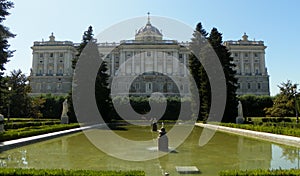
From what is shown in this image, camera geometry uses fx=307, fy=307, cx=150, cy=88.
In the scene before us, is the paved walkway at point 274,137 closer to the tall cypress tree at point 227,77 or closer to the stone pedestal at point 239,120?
the stone pedestal at point 239,120

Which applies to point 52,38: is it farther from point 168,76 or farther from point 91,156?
point 91,156

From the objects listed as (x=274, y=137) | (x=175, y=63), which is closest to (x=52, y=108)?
(x=274, y=137)

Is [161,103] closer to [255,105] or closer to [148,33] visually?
[255,105]

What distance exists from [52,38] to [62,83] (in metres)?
13.6

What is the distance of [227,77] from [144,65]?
4175cm

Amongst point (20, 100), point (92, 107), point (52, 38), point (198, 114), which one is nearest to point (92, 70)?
point (92, 107)

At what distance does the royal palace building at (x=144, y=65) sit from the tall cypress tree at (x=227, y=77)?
3215 cm

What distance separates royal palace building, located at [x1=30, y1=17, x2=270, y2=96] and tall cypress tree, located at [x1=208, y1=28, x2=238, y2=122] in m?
32.1

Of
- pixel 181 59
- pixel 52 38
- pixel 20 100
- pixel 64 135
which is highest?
pixel 52 38

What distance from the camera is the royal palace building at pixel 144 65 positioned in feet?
211

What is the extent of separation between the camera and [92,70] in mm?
29219

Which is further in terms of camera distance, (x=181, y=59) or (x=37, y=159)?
(x=181, y=59)

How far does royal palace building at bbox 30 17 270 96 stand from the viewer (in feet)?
211

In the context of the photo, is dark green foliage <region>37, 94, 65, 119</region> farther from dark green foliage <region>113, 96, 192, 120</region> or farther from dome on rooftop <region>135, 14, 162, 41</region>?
dome on rooftop <region>135, 14, 162, 41</region>
